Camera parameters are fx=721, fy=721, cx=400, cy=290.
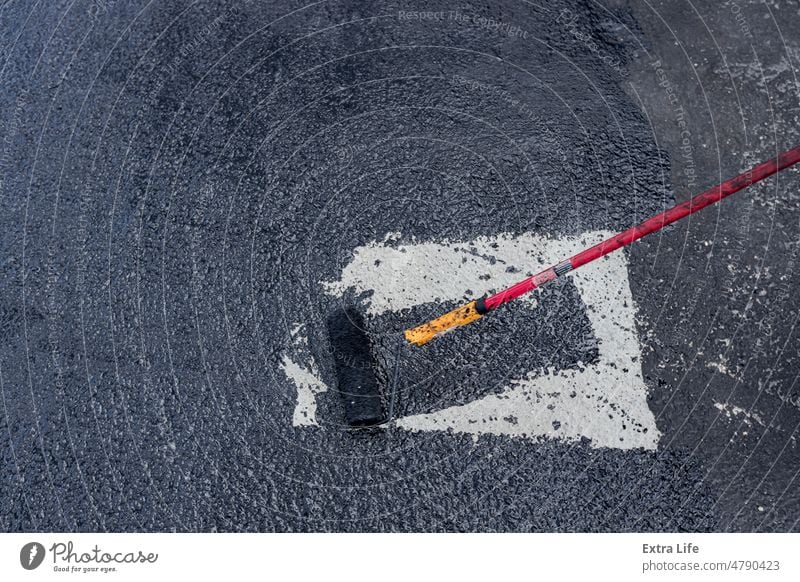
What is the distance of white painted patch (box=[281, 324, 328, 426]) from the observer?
109 inches

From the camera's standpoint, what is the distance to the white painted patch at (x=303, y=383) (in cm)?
277

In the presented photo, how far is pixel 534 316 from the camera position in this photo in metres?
2.83

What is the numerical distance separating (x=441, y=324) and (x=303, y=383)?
1.92ft

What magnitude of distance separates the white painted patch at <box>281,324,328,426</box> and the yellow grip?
40cm

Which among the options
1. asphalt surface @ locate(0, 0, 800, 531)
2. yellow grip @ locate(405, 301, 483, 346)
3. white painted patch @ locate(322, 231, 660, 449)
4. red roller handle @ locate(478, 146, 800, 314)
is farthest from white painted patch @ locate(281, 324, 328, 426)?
red roller handle @ locate(478, 146, 800, 314)

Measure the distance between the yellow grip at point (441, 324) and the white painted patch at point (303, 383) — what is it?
0.40 m

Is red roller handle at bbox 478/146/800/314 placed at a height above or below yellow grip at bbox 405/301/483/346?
above

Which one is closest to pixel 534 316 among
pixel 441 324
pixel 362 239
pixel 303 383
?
pixel 441 324

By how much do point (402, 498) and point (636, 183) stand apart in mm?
1579

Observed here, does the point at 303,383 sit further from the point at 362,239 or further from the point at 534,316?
the point at 534,316

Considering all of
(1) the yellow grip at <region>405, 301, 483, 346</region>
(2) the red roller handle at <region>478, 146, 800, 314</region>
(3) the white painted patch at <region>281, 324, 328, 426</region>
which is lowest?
(3) the white painted patch at <region>281, 324, 328, 426</region>

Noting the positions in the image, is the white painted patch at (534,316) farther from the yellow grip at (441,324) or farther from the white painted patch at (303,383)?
the white painted patch at (303,383)

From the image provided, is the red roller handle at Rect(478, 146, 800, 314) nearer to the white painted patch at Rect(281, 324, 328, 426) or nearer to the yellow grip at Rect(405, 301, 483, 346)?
the yellow grip at Rect(405, 301, 483, 346)

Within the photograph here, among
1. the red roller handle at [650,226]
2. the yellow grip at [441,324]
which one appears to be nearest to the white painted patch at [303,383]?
the yellow grip at [441,324]
